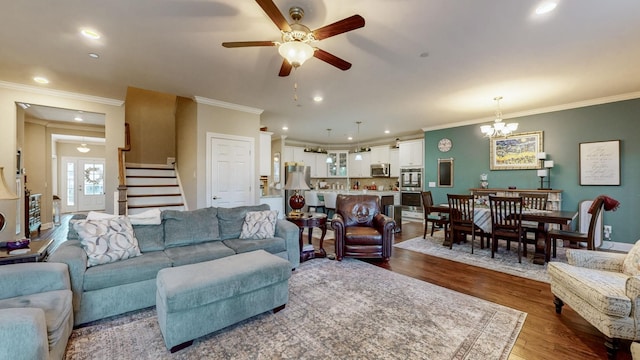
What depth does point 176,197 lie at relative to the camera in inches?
223

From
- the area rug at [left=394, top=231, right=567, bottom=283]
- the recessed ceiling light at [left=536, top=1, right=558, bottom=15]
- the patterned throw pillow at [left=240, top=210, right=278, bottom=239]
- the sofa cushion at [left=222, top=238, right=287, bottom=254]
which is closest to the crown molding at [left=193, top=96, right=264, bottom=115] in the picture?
the patterned throw pillow at [left=240, top=210, right=278, bottom=239]

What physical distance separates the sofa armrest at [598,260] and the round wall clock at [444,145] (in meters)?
4.80

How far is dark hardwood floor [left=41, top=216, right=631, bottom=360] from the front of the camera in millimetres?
1910

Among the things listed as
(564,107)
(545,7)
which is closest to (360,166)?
(564,107)

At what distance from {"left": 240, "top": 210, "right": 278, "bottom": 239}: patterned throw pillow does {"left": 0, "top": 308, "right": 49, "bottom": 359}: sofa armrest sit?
2088mm

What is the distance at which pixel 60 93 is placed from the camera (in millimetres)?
4434

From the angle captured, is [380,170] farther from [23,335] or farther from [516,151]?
[23,335]

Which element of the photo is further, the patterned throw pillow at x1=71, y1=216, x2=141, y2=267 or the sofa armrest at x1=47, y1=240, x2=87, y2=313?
the patterned throw pillow at x1=71, y1=216, x2=141, y2=267

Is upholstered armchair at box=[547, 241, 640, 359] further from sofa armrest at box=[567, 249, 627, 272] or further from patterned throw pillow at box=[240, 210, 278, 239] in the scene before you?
patterned throw pillow at box=[240, 210, 278, 239]

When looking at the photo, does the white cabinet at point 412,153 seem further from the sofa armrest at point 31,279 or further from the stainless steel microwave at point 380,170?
the sofa armrest at point 31,279

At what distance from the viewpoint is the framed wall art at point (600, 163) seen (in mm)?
4680

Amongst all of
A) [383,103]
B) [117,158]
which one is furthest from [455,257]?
[117,158]

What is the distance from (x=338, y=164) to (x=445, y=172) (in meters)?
4.24

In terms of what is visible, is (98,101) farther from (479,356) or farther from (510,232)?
(510,232)
